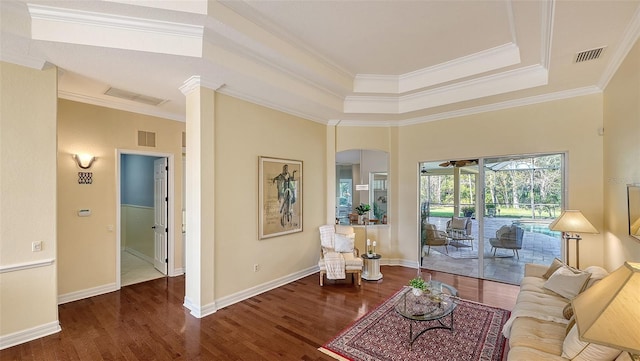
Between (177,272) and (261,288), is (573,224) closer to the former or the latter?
(261,288)

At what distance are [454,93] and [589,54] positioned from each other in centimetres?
163

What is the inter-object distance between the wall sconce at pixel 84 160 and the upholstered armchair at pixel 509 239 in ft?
22.4

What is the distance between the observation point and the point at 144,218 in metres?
6.00

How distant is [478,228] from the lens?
4914 millimetres

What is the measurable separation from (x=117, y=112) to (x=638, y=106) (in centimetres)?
662

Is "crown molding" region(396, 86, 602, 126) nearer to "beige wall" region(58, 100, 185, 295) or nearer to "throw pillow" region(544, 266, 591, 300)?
"throw pillow" region(544, 266, 591, 300)

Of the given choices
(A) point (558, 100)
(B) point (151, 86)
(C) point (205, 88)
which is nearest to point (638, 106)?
(A) point (558, 100)

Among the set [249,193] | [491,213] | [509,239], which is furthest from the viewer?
[491,213]

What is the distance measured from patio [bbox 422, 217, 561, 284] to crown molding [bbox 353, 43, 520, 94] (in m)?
2.61

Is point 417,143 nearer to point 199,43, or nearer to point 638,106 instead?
point 638,106

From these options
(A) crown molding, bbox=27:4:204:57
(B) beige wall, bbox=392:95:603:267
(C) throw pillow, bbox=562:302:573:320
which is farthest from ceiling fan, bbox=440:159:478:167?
(A) crown molding, bbox=27:4:204:57

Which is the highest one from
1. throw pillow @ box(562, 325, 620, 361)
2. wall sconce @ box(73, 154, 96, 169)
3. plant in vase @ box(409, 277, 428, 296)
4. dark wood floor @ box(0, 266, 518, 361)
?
wall sconce @ box(73, 154, 96, 169)

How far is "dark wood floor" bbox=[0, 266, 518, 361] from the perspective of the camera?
2.70 metres

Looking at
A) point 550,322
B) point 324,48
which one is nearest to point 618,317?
point 550,322
